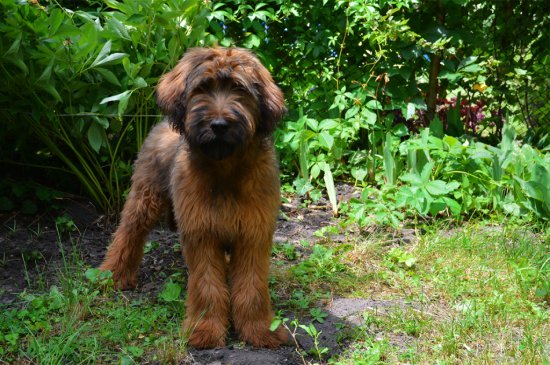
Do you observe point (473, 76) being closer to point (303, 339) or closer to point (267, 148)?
point (267, 148)

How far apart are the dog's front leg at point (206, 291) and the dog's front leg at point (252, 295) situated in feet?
0.26

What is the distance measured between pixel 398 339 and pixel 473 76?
3570mm

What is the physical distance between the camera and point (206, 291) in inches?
151

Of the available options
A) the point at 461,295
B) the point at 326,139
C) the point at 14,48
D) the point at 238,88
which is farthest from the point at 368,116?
the point at 14,48

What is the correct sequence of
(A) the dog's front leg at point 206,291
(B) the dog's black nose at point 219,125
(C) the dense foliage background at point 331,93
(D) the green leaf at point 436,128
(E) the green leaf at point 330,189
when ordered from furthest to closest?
(D) the green leaf at point 436,128 → (E) the green leaf at point 330,189 → (C) the dense foliage background at point 331,93 → (A) the dog's front leg at point 206,291 → (B) the dog's black nose at point 219,125

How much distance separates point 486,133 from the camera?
792cm

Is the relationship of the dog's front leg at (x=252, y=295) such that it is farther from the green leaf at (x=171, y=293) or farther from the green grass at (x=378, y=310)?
the green leaf at (x=171, y=293)

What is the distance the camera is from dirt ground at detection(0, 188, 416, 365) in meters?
3.72

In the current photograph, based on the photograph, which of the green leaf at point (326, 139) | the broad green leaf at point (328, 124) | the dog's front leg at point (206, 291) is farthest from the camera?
the broad green leaf at point (328, 124)

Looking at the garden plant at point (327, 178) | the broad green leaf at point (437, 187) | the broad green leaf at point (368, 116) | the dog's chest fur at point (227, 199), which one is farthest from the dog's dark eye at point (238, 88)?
the broad green leaf at point (368, 116)

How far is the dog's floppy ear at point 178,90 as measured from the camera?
12.1 ft

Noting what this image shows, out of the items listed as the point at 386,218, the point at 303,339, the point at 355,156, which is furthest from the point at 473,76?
the point at 303,339

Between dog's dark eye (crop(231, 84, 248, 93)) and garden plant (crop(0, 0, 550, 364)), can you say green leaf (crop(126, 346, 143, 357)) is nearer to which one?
garden plant (crop(0, 0, 550, 364))

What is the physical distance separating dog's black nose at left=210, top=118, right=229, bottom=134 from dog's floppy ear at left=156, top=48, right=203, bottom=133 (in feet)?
1.05
